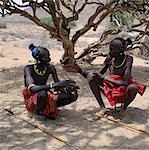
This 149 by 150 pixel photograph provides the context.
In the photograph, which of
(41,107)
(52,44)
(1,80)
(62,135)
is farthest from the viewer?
(52,44)

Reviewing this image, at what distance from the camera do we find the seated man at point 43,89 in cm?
523

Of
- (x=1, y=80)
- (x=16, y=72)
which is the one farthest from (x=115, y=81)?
(x=16, y=72)

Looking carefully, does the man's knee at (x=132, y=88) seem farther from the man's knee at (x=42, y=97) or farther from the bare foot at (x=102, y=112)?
the man's knee at (x=42, y=97)

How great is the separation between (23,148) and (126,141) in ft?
3.84

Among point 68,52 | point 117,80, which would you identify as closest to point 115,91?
point 117,80

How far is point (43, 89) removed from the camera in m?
5.21

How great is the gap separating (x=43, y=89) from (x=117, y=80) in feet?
3.30

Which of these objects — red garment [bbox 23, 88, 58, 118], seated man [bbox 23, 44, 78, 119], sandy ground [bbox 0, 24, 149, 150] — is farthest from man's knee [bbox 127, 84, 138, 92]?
red garment [bbox 23, 88, 58, 118]

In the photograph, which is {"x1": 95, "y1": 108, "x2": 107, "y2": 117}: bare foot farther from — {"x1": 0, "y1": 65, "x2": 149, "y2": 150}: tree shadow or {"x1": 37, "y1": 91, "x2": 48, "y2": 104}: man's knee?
{"x1": 37, "y1": 91, "x2": 48, "y2": 104}: man's knee

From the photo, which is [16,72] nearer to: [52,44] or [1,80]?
[1,80]

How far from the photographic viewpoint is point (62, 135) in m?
4.86

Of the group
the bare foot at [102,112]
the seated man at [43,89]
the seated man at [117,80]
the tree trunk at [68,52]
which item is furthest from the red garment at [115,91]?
the tree trunk at [68,52]

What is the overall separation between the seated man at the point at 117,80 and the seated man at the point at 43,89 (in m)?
0.30

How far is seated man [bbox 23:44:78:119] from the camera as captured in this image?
523cm
